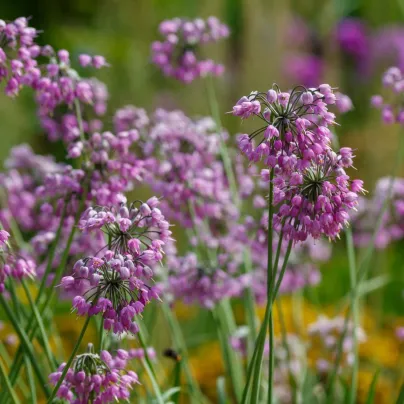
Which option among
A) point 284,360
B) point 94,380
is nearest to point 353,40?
point 284,360

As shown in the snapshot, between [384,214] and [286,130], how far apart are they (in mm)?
1599

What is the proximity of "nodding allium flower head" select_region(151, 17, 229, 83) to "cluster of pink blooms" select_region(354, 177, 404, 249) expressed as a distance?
2.93 ft

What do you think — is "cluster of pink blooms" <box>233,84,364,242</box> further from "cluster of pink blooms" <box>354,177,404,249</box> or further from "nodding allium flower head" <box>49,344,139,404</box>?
"cluster of pink blooms" <box>354,177,404,249</box>

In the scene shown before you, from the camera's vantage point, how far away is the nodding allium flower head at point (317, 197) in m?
1.74

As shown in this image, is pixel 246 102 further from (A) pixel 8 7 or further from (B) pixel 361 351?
(A) pixel 8 7

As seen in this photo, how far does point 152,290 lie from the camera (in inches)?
69.5

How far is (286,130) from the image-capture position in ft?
5.76

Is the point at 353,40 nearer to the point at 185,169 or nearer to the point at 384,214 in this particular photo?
the point at 384,214

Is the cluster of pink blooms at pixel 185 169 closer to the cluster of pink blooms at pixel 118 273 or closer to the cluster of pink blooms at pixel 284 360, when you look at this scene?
the cluster of pink blooms at pixel 284 360

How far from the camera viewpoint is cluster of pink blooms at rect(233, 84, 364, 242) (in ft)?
5.67

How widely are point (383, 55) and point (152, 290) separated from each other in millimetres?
6336

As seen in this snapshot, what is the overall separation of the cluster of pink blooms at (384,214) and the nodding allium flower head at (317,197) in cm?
139

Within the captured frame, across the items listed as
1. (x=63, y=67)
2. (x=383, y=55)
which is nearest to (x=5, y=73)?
→ (x=63, y=67)

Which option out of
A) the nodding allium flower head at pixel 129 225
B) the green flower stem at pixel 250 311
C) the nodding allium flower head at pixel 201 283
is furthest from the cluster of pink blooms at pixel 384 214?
the nodding allium flower head at pixel 129 225
